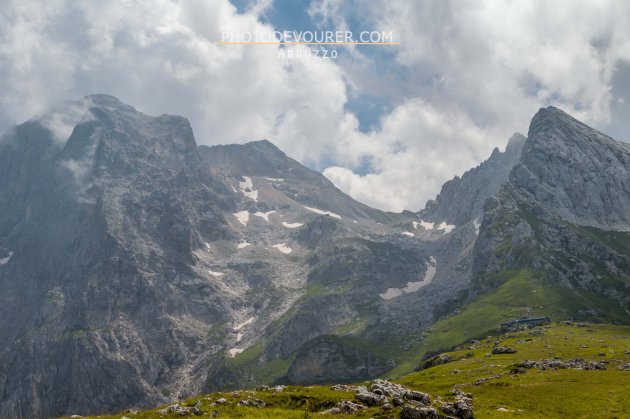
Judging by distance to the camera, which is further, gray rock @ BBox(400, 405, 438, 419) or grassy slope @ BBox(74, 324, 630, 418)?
grassy slope @ BBox(74, 324, 630, 418)

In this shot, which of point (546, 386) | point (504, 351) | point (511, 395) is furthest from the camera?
point (504, 351)

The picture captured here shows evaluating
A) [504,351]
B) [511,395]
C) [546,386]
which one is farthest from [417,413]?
[504,351]

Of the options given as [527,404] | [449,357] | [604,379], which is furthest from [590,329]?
[527,404]

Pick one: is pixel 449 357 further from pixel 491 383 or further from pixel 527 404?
pixel 527 404

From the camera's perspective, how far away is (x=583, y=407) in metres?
50.4

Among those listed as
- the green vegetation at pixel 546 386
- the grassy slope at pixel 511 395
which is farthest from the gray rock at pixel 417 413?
the green vegetation at pixel 546 386

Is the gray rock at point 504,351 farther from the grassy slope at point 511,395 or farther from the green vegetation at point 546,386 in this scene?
the grassy slope at point 511,395

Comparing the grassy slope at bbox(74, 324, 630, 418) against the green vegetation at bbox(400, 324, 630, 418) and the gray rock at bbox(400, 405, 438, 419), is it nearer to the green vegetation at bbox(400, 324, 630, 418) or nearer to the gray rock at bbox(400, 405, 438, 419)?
the green vegetation at bbox(400, 324, 630, 418)

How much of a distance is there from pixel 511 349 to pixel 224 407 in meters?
88.3

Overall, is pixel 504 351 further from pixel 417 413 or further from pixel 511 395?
pixel 417 413

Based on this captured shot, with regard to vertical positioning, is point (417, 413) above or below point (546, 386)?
above

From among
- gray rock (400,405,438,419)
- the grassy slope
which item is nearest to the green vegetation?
the grassy slope

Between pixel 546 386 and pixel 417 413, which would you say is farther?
pixel 546 386

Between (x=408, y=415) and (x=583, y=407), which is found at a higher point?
(x=408, y=415)
